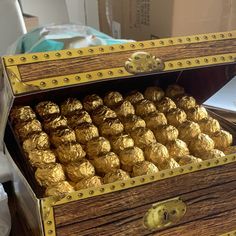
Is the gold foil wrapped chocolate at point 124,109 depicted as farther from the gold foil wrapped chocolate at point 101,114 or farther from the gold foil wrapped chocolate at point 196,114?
the gold foil wrapped chocolate at point 196,114

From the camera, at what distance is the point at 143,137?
724 millimetres

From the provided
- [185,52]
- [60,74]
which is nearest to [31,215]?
[60,74]

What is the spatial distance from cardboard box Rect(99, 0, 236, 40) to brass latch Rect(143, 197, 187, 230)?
0.57 m

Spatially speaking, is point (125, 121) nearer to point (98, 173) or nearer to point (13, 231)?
point (98, 173)

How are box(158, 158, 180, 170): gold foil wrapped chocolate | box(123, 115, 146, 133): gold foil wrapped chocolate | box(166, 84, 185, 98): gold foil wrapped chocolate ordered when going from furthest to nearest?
1. box(166, 84, 185, 98): gold foil wrapped chocolate
2. box(123, 115, 146, 133): gold foil wrapped chocolate
3. box(158, 158, 180, 170): gold foil wrapped chocolate

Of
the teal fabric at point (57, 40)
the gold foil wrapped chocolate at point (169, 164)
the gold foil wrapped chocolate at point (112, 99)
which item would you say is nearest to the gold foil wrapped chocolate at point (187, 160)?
the gold foil wrapped chocolate at point (169, 164)

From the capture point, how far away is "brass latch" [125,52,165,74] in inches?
25.2

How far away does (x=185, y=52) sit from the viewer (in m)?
0.68

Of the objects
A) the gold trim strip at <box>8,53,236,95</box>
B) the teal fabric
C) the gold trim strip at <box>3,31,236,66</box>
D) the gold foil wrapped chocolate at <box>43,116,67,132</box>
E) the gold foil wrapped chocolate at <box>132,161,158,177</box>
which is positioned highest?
the gold trim strip at <box>3,31,236,66</box>

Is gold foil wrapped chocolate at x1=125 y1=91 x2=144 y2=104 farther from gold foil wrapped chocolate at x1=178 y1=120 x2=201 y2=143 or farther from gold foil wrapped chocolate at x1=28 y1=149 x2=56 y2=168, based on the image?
gold foil wrapped chocolate at x1=28 y1=149 x2=56 y2=168

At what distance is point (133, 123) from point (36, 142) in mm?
197

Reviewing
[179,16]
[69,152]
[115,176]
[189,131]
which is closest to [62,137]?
[69,152]

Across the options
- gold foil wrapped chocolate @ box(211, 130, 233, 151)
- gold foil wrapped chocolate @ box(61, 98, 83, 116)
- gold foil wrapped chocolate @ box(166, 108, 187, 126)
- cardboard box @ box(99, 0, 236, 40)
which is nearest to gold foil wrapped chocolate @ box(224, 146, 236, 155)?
gold foil wrapped chocolate @ box(211, 130, 233, 151)

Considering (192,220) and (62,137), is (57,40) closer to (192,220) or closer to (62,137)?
(62,137)
